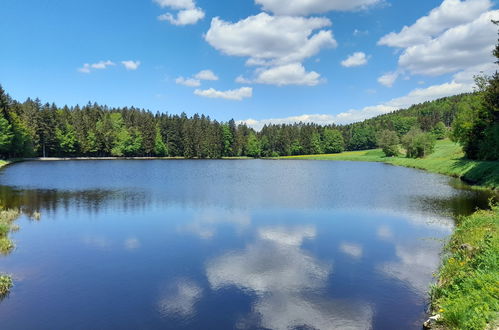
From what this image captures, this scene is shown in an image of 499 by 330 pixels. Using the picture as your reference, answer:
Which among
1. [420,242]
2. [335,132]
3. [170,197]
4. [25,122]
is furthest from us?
[335,132]

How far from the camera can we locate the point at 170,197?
1526 inches

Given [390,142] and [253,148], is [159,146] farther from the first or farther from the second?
→ [390,142]

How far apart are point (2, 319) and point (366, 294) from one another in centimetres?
1353

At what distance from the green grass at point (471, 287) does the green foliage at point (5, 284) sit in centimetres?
1612

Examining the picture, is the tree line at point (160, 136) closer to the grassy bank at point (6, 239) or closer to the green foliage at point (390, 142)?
the green foliage at point (390, 142)

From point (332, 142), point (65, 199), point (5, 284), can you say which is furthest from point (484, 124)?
point (332, 142)

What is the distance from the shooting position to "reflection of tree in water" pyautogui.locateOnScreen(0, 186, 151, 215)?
32.1m

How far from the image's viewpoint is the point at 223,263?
57.7 ft

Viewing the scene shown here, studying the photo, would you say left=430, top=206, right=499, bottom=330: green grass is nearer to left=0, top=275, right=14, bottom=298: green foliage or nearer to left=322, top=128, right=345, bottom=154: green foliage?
left=0, top=275, right=14, bottom=298: green foliage

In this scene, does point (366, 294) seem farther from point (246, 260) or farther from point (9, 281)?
point (9, 281)

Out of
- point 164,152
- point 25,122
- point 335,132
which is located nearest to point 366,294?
point 25,122

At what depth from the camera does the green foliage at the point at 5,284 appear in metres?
13.7

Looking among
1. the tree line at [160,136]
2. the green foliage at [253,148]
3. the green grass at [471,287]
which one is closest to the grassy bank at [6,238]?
the green grass at [471,287]

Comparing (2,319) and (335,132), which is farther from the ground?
(335,132)
